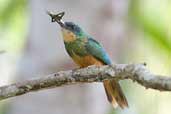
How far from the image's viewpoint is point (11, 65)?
203 inches

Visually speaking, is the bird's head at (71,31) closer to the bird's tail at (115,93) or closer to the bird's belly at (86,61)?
the bird's belly at (86,61)

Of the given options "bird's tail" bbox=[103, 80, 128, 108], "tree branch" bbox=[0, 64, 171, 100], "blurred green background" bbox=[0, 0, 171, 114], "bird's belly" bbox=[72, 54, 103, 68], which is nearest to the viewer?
"tree branch" bbox=[0, 64, 171, 100]

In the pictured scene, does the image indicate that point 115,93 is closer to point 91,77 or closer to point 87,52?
point 87,52

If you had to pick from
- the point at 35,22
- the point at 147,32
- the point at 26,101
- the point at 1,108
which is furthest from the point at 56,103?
the point at 1,108

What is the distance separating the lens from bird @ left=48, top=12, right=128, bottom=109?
8.29ft

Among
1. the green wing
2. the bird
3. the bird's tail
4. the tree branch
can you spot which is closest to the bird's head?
the bird

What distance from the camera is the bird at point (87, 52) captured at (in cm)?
253

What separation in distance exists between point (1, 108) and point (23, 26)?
4.54 feet

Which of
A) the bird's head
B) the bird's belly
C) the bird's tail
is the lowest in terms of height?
A: the bird's tail

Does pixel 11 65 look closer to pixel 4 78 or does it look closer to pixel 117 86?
pixel 4 78

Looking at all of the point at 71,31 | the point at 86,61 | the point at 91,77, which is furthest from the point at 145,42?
the point at 91,77

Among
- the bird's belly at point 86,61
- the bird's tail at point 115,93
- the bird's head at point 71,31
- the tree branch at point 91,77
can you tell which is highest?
the bird's head at point 71,31

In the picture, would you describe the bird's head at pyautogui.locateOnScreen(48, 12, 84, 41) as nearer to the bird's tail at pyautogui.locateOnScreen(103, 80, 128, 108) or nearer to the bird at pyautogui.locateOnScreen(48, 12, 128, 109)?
the bird at pyautogui.locateOnScreen(48, 12, 128, 109)

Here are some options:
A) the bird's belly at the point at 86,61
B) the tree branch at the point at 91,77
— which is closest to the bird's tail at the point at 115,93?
the bird's belly at the point at 86,61
